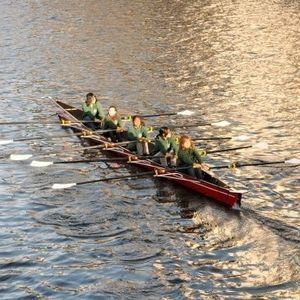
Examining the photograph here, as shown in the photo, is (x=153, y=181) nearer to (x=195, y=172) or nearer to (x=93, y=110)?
(x=195, y=172)

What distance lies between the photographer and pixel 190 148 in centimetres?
2592

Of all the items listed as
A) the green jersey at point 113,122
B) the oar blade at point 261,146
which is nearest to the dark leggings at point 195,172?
the oar blade at point 261,146

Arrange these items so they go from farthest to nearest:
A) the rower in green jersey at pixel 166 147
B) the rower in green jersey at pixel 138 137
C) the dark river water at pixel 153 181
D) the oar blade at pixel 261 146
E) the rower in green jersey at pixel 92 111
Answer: the rower in green jersey at pixel 92 111, the oar blade at pixel 261 146, the rower in green jersey at pixel 138 137, the rower in green jersey at pixel 166 147, the dark river water at pixel 153 181

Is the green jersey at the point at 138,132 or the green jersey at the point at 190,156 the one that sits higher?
the green jersey at the point at 138,132

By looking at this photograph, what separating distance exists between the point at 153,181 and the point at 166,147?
1.63m

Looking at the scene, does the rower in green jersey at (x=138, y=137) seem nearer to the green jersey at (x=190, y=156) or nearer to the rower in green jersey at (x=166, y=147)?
the rower in green jersey at (x=166, y=147)

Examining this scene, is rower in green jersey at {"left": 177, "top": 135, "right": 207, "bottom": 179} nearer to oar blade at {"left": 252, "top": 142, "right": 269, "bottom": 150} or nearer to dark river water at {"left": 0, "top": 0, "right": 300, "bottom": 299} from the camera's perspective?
dark river water at {"left": 0, "top": 0, "right": 300, "bottom": 299}

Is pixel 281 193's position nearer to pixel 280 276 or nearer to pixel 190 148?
Answer: pixel 190 148

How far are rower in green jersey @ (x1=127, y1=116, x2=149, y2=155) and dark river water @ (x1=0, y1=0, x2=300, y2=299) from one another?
121 centimetres

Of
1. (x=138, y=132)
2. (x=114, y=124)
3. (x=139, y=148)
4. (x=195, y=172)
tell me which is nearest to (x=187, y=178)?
(x=195, y=172)

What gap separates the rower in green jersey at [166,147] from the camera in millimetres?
27219

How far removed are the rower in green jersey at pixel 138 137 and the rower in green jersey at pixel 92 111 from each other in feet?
15.2

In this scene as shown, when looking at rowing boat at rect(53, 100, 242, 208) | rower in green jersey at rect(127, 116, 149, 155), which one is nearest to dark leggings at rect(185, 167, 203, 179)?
rowing boat at rect(53, 100, 242, 208)

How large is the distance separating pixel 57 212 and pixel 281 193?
362 inches
